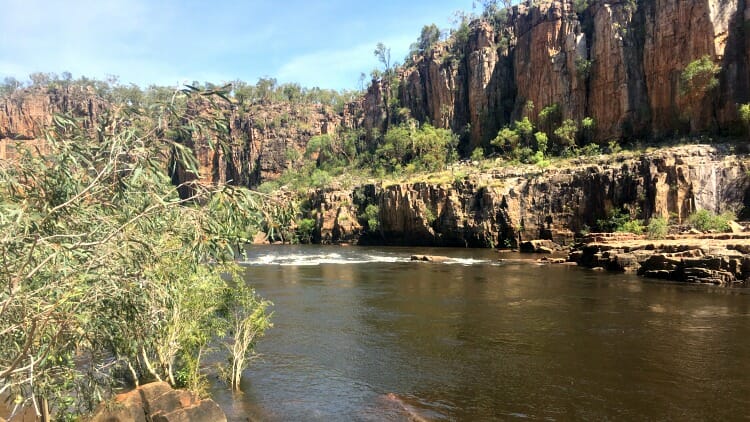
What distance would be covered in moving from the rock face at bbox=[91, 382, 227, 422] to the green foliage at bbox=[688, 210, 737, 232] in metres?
46.0

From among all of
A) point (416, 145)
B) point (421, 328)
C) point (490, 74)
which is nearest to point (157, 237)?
point (421, 328)

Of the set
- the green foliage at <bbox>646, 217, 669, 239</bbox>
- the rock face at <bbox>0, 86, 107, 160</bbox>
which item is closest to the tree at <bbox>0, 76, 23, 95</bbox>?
the rock face at <bbox>0, 86, 107, 160</bbox>

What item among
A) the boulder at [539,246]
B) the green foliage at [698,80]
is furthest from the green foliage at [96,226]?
the green foliage at [698,80]

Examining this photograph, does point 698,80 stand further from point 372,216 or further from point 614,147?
point 372,216

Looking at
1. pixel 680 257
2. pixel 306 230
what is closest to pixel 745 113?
pixel 680 257

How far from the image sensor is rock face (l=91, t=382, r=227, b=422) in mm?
9953

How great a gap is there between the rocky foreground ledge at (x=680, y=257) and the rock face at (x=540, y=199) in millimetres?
11085

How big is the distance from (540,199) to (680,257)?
30699mm

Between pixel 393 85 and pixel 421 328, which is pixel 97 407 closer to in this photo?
pixel 421 328

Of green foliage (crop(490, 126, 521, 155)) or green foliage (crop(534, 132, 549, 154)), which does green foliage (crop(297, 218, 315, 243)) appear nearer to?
green foliage (crop(490, 126, 521, 155))

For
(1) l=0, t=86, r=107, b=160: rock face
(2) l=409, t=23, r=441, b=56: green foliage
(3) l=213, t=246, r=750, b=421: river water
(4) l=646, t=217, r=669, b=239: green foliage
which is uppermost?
(2) l=409, t=23, r=441, b=56: green foliage

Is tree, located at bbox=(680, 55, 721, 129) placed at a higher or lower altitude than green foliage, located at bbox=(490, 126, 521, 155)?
higher

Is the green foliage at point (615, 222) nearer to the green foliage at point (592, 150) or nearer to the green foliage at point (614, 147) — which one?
the green foliage at point (614, 147)

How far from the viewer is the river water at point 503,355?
43.0 ft
